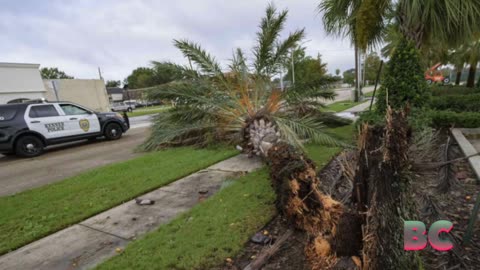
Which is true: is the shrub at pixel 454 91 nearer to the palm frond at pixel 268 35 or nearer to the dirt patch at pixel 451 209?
the palm frond at pixel 268 35

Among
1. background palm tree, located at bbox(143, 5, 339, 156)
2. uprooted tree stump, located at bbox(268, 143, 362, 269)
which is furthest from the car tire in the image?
uprooted tree stump, located at bbox(268, 143, 362, 269)

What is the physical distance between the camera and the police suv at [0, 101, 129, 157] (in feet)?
23.0

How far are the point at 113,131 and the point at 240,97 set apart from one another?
6173mm

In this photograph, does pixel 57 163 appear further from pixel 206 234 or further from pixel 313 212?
pixel 313 212

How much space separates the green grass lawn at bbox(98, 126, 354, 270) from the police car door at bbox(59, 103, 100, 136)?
23.2 ft

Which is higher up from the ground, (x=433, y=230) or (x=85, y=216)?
(x=433, y=230)

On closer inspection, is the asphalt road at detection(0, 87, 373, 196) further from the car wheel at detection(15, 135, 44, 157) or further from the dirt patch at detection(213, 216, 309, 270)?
the dirt patch at detection(213, 216, 309, 270)

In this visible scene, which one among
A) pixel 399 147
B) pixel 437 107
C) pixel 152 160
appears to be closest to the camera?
pixel 399 147

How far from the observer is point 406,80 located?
5.48 meters

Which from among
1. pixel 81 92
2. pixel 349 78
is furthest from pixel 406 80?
pixel 349 78

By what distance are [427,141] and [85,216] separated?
12.4ft

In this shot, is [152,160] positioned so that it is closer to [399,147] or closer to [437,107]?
[399,147]

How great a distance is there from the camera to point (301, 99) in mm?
6312

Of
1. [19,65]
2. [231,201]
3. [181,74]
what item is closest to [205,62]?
[181,74]
